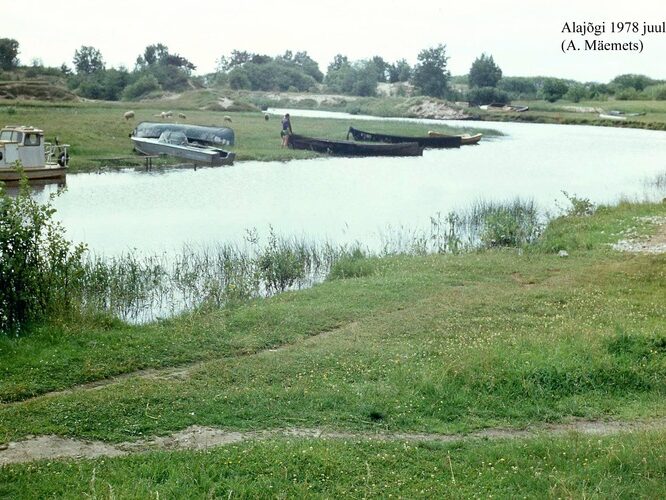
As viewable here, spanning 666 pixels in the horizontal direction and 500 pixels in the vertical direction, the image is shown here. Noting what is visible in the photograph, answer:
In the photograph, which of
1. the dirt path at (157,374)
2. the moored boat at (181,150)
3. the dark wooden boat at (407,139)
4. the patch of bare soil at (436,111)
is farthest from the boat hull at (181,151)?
the patch of bare soil at (436,111)

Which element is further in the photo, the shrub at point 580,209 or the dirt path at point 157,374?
the shrub at point 580,209

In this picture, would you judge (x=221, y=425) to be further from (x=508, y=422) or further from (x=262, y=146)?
(x=262, y=146)

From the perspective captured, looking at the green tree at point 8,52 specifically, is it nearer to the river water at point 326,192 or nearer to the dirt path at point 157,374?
the river water at point 326,192

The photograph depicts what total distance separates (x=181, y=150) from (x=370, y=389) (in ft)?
124

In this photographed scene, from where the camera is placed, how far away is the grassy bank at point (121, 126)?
139ft

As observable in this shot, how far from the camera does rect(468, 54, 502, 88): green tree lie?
122m

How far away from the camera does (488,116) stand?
98062 millimetres

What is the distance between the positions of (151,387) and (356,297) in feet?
17.9

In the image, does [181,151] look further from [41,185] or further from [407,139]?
[407,139]

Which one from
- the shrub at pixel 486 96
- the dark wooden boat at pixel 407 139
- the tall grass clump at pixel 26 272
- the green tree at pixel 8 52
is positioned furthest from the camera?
the shrub at pixel 486 96

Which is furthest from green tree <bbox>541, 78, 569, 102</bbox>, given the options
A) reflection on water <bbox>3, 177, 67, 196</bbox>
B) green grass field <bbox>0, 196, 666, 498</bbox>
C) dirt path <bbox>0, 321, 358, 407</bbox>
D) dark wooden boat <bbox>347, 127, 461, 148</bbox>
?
dirt path <bbox>0, 321, 358, 407</bbox>

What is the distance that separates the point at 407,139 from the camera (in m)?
56.1

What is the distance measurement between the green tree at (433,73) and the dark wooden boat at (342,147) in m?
70.2

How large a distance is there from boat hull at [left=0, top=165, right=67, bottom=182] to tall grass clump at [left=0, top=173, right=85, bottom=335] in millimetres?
20235
